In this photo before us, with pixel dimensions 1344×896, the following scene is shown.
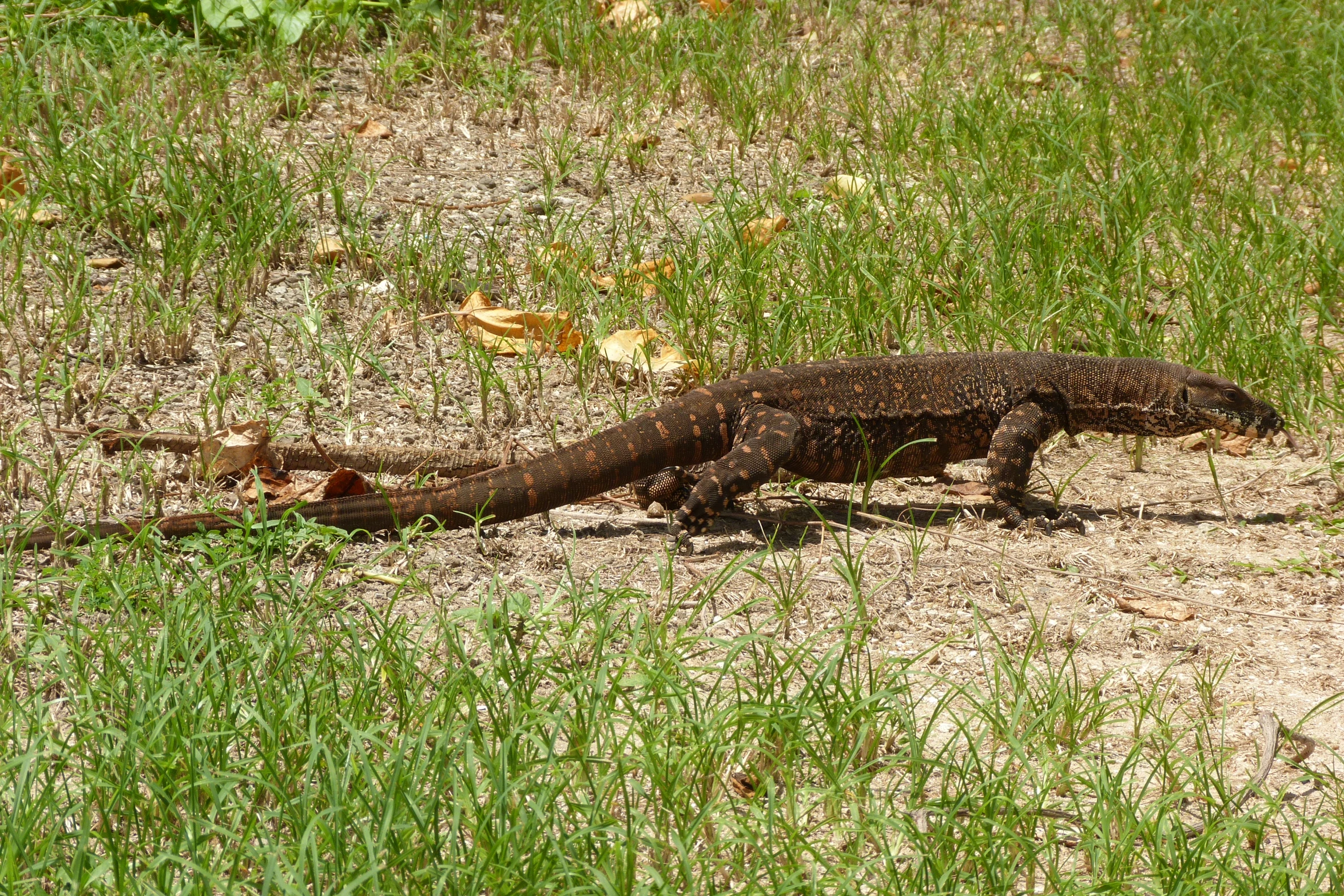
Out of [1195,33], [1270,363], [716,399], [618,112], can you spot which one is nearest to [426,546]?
[716,399]

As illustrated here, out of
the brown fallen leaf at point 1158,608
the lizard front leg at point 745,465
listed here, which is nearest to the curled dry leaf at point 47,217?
the lizard front leg at point 745,465

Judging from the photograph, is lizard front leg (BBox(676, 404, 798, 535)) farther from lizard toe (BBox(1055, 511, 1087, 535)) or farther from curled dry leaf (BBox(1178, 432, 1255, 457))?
Result: curled dry leaf (BBox(1178, 432, 1255, 457))

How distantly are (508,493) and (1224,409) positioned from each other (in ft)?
10.4

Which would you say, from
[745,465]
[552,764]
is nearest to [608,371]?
[745,465]

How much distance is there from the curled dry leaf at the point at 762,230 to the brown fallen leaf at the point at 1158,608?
2704 mm

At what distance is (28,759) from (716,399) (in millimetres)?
3206

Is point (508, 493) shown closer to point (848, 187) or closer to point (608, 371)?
point (608, 371)

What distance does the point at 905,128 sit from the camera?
26.7ft

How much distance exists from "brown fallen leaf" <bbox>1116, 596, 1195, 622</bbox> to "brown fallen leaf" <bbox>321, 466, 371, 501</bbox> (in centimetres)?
275

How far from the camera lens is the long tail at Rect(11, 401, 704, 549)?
13.6ft

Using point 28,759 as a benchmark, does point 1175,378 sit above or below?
above

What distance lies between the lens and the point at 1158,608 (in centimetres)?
437

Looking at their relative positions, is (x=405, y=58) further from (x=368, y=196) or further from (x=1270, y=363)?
(x=1270, y=363)

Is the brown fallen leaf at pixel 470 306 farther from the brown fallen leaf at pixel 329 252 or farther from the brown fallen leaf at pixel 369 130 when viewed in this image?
the brown fallen leaf at pixel 369 130
